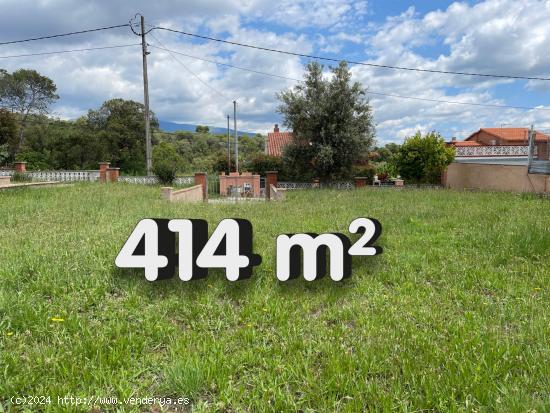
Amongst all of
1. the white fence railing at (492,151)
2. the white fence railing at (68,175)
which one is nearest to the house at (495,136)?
the white fence railing at (492,151)

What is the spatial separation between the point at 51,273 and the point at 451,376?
3.63 meters

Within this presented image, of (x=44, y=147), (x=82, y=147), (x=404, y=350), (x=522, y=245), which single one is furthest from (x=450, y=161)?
(x=44, y=147)

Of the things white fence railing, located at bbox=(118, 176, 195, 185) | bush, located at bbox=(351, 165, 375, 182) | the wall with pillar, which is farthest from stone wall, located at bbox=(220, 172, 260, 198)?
bush, located at bbox=(351, 165, 375, 182)

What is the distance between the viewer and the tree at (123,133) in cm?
3334

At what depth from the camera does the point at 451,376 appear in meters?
2.31

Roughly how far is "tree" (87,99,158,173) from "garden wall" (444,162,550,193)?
24972 mm

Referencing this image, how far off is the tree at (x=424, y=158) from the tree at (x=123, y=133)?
22.1 meters

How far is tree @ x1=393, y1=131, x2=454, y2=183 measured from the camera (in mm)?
21688

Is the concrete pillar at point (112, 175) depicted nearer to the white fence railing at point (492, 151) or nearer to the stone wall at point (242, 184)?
the stone wall at point (242, 184)

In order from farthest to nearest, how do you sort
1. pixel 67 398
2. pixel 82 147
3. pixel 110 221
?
pixel 82 147 → pixel 110 221 → pixel 67 398

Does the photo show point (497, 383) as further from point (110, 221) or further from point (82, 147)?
point (82, 147)

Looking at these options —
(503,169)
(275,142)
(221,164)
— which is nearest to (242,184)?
(503,169)

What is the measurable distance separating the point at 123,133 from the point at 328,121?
20.3m

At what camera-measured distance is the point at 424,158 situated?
22.0 metres
